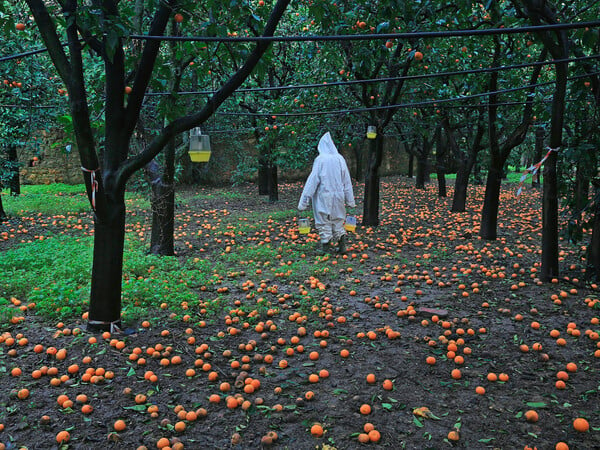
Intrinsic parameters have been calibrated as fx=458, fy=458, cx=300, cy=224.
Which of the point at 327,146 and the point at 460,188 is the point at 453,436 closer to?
the point at 327,146

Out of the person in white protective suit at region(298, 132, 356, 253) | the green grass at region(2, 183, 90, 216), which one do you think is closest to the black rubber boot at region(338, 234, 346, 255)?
the person in white protective suit at region(298, 132, 356, 253)

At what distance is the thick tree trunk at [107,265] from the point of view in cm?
436

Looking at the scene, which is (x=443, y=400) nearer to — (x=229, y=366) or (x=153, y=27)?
(x=229, y=366)

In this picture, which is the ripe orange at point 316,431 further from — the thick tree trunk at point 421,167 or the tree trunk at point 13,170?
the thick tree trunk at point 421,167

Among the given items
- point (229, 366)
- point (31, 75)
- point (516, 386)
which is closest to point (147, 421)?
point (229, 366)

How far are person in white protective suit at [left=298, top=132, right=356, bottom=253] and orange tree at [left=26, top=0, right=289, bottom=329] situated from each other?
12.5 feet

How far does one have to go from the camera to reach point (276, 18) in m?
3.93

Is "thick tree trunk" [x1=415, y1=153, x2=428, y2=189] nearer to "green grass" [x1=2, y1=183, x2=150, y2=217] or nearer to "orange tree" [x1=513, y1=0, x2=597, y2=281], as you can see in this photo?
"green grass" [x1=2, y1=183, x2=150, y2=217]

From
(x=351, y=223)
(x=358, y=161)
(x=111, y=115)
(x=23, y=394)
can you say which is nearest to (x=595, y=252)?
(x=351, y=223)

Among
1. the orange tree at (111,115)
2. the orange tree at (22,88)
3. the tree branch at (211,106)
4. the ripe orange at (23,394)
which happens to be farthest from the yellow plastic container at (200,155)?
the ripe orange at (23,394)

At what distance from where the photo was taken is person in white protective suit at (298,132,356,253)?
26.1 ft

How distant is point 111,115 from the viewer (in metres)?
4.29

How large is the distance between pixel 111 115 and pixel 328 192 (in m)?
4.33

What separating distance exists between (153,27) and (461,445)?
4174mm
